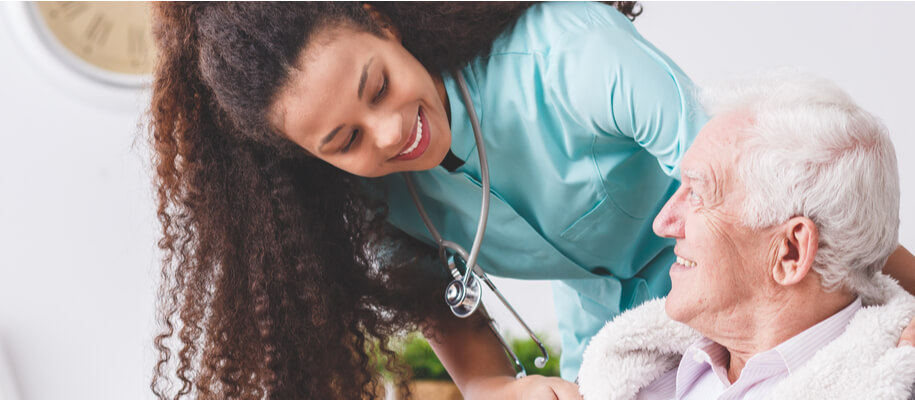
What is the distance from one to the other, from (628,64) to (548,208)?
1.04 ft

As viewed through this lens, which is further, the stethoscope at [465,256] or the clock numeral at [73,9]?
the clock numeral at [73,9]

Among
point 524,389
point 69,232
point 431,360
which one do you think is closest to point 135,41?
point 69,232

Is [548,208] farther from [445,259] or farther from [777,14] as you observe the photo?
[777,14]

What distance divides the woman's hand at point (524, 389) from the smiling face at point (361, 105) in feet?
1.20

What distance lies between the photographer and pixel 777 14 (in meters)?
2.10

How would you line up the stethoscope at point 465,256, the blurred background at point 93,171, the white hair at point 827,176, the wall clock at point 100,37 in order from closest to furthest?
the white hair at point 827,176, the stethoscope at point 465,256, the blurred background at point 93,171, the wall clock at point 100,37

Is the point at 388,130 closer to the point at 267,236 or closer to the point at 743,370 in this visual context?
the point at 267,236

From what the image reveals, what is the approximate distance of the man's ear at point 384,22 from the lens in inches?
44.9

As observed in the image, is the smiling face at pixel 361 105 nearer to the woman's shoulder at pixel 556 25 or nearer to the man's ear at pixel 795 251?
the woman's shoulder at pixel 556 25

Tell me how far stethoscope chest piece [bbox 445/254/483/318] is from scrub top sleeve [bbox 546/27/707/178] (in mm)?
288

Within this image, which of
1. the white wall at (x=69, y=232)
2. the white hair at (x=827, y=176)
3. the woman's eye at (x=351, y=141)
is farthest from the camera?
the white wall at (x=69, y=232)

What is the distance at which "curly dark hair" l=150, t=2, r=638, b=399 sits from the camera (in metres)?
1.18

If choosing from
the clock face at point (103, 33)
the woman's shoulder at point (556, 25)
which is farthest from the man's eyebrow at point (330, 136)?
the clock face at point (103, 33)

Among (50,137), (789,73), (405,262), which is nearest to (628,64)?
(789,73)
